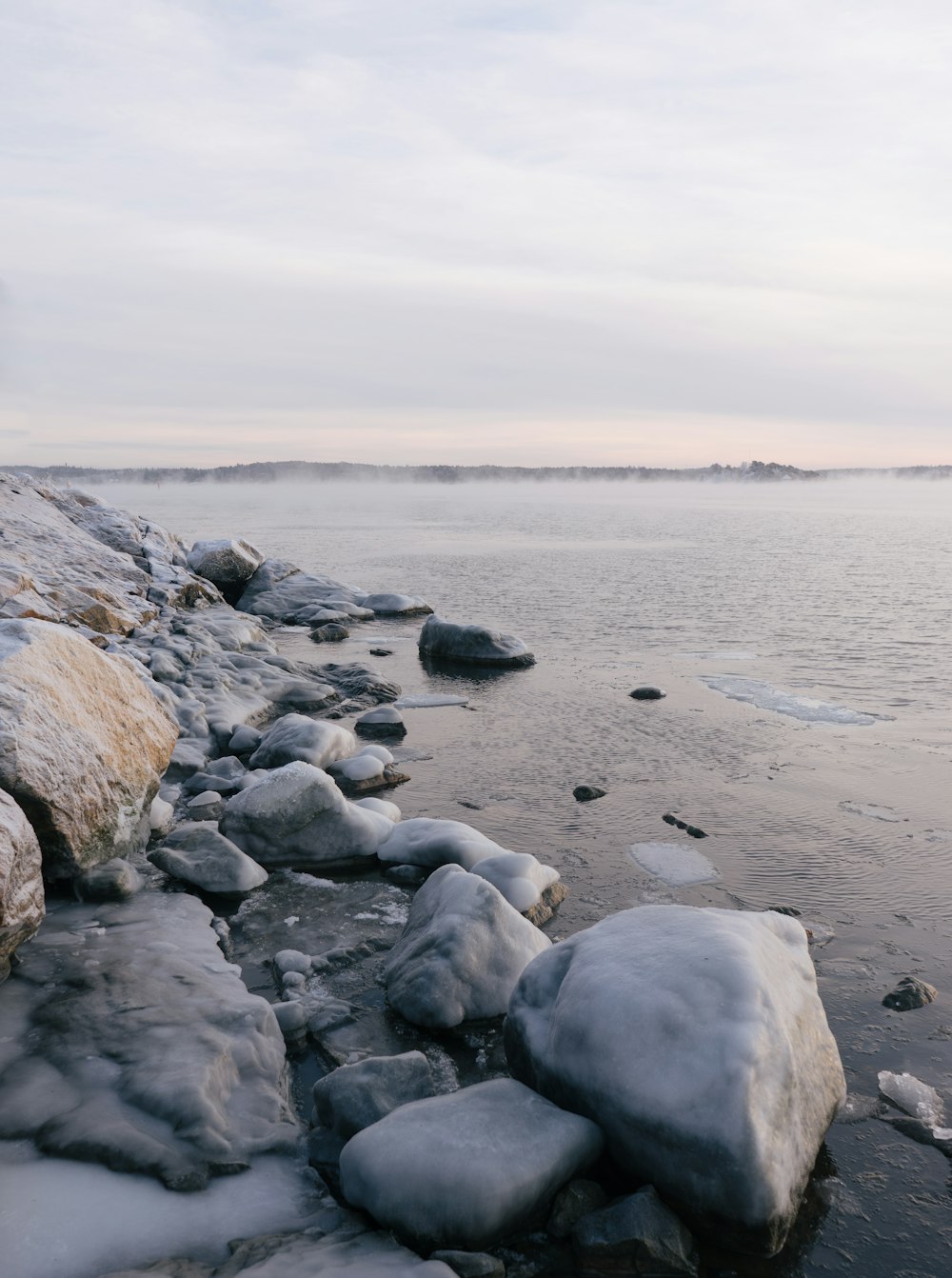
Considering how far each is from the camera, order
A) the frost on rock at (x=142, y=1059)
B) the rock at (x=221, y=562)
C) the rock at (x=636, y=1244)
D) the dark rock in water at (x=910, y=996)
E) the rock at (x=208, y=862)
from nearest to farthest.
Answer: the rock at (x=636, y=1244)
the frost on rock at (x=142, y=1059)
the dark rock in water at (x=910, y=996)
the rock at (x=208, y=862)
the rock at (x=221, y=562)

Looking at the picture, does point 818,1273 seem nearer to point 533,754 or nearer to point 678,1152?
point 678,1152

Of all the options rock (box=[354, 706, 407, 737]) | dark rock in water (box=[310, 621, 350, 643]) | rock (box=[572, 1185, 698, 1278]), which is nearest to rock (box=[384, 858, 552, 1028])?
rock (box=[572, 1185, 698, 1278])

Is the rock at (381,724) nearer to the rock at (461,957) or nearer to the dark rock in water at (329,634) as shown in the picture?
the rock at (461,957)

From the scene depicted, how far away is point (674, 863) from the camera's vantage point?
7.28 meters

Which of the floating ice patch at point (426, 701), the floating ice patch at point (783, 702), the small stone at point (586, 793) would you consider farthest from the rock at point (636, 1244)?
the floating ice patch at point (426, 701)

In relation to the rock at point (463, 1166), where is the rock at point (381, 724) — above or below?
below

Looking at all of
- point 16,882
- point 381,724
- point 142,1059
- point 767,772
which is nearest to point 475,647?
point 381,724

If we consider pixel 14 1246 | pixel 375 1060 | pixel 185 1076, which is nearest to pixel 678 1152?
pixel 375 1060

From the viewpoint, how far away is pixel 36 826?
221 inches

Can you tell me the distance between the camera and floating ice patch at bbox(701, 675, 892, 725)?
37.8 feet

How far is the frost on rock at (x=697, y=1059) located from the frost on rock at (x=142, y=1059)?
4.24 feet

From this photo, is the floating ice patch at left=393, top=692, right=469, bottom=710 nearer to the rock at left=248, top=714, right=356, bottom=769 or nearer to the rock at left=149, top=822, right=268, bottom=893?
the rock at left=248, top=714, right=356, bottom=769

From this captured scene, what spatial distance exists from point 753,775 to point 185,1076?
668 cm

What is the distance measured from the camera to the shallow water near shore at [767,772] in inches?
171
